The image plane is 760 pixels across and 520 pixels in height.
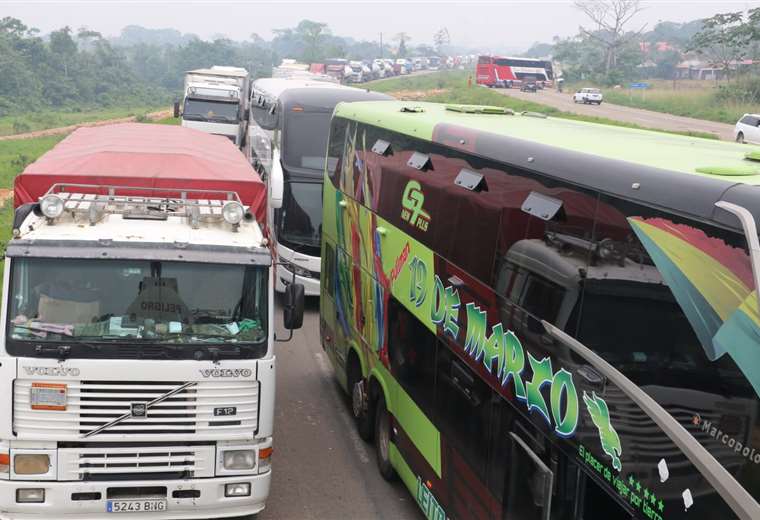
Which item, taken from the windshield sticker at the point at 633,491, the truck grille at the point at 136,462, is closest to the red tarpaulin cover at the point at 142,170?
the truck grille at the point at 136,462

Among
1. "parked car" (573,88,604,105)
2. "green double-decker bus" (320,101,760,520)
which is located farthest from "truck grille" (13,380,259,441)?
"parked car" (573,88,604,105)

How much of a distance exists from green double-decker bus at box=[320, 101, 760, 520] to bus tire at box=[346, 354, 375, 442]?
18.1 inches

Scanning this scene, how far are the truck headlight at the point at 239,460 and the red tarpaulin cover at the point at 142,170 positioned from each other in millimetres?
2650

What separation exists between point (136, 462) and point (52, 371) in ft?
3.12

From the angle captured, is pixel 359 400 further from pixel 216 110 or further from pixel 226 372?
pixel 216 110

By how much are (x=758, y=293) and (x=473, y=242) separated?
337cm

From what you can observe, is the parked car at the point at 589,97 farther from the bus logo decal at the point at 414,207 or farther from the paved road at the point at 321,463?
the bus logo decal at the point at 414,207

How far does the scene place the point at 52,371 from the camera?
693 cm

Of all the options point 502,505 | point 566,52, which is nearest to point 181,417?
point 502,505

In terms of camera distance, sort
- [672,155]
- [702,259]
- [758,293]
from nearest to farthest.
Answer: [758,293] → [702,259] → [672,155]

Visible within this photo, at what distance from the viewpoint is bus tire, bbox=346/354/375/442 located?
33.7ft

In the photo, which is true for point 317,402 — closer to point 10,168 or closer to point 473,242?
point 473,242

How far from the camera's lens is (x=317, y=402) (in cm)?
1191

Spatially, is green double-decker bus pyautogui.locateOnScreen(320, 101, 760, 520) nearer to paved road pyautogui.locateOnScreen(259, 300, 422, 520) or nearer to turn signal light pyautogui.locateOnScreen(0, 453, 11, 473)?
paved road pyautogui.locateOnScreen(259, 300, 422, 520)
